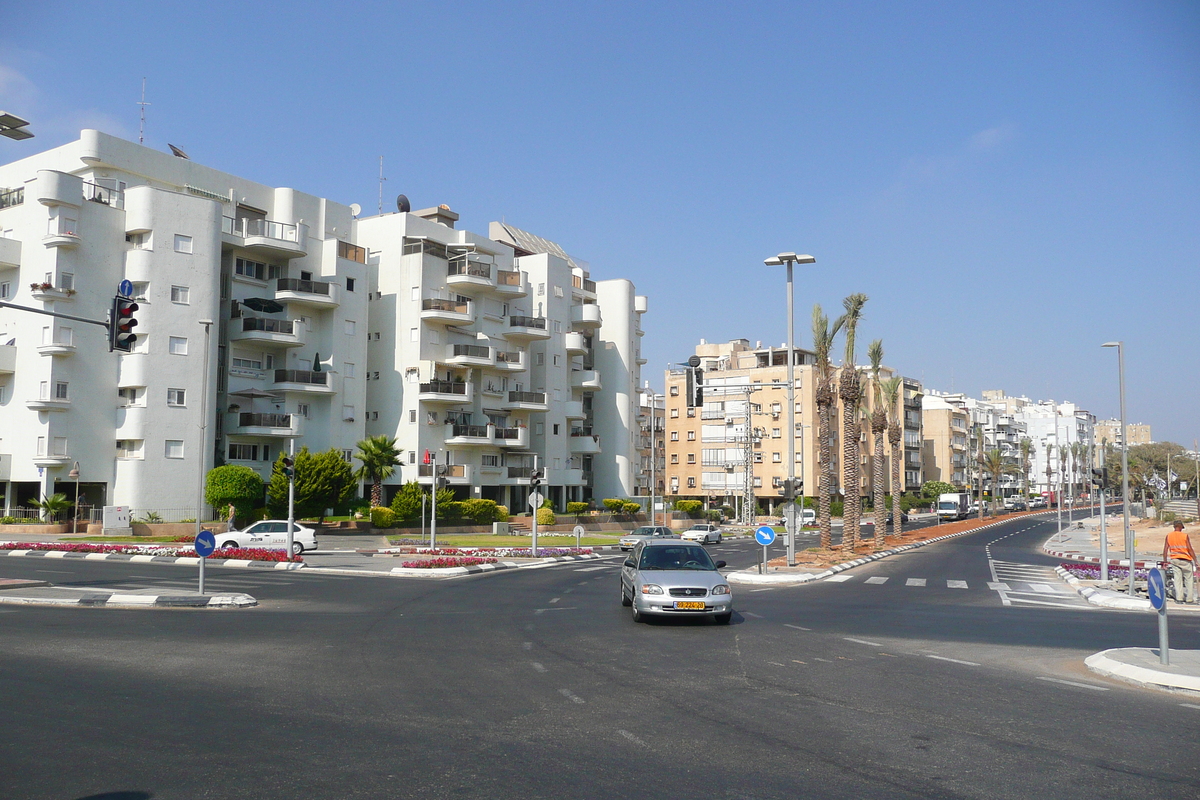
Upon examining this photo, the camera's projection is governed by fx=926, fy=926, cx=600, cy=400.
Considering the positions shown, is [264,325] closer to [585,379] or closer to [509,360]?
[509,360]

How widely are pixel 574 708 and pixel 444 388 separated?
5773 centimetres

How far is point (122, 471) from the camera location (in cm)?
5109

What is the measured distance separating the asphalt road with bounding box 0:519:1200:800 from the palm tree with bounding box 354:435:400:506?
1634 inches

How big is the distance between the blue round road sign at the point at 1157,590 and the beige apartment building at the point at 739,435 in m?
86.1

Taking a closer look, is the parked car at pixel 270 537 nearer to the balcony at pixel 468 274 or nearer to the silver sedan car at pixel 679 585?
the silver sedan car at pixel 679 585

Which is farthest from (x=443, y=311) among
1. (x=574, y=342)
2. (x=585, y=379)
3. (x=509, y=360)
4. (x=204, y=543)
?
A: (x=204, y=543)

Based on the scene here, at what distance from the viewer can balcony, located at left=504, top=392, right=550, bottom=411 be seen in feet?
238

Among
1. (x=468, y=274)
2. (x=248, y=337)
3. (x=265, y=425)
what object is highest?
(x=468, y=274)

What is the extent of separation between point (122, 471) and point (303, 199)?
22614 mm

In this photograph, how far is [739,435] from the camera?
10456 centimetres

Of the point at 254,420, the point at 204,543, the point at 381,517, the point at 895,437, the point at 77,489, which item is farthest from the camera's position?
the point at 895,437

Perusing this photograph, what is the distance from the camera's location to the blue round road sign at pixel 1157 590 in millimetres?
12328

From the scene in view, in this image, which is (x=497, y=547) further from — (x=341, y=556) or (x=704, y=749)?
(x=704, y=749)

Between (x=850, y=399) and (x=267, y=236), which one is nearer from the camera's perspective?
(x=850, y=399)
